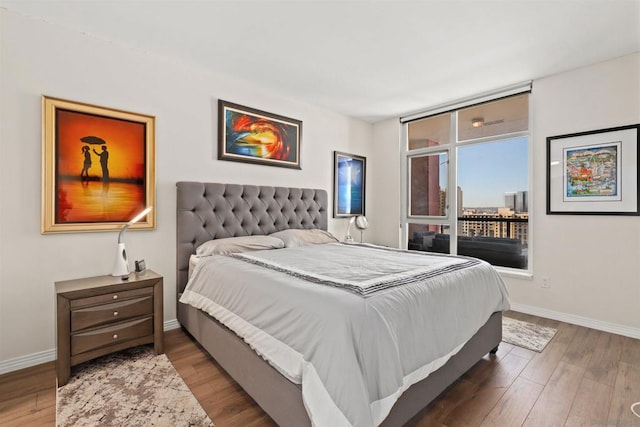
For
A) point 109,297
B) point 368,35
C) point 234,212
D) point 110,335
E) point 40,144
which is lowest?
point 110,335

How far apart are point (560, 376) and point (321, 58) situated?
3149 mm

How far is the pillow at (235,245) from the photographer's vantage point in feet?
8.58

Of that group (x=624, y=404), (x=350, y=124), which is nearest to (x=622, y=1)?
(x=624, y=404)

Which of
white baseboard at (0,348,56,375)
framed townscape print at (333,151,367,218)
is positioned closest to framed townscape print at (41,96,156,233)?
white baseboard at (0,348,56,375)

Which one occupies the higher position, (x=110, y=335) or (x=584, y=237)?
(x=584, y=237)

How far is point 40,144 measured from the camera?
2.17 meters

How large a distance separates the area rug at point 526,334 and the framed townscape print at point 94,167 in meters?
3.39

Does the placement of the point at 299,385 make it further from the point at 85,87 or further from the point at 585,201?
the point at 585,201

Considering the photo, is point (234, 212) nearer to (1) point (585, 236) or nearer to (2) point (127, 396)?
(2) point (127, 396)

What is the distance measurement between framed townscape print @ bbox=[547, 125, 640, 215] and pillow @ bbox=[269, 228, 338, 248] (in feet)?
8.15

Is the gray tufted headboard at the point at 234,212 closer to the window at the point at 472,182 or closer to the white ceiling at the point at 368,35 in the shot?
the white ceiling at the point at 368,35

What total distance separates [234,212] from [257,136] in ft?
3.04

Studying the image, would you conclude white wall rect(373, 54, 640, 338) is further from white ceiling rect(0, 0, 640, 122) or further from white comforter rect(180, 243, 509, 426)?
white comforter rect(180, 243, 509, 426)

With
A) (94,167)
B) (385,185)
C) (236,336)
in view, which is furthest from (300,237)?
(385,185)
